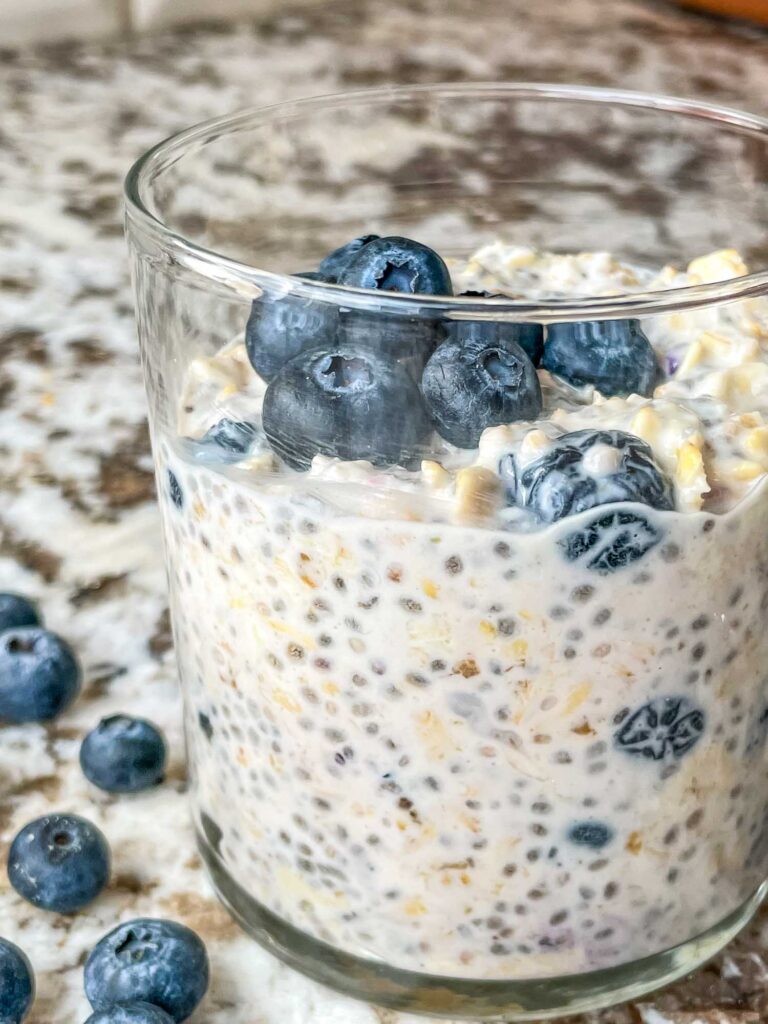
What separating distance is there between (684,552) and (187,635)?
24 cm

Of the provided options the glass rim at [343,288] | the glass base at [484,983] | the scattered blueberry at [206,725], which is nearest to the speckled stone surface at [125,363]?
the glass base at [484,983]

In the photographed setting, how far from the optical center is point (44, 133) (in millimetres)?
1726

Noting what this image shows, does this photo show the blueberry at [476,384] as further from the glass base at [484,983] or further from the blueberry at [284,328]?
the glass base at [484,983]

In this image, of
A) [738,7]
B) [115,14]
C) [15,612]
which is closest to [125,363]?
[15,612]

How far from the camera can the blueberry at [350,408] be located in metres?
0.48

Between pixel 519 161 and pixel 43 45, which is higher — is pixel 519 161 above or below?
above

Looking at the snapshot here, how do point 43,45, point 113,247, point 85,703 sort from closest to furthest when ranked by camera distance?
point 85,703 → point 113,247 → point 43,45

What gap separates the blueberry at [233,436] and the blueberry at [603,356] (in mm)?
121

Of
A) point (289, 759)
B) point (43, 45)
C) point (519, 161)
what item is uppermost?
point (519, 161)

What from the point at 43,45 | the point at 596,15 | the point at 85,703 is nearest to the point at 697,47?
the point at 596,15

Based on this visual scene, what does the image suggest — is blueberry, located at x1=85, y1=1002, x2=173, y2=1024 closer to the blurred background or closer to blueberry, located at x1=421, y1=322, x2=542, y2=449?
blueberry, located at x1=421, y1=322, x2=542, y2=449

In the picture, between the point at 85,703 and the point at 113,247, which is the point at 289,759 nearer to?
the point at 85,703

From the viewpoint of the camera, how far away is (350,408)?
1.59 feet

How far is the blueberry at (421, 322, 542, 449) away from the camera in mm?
469
